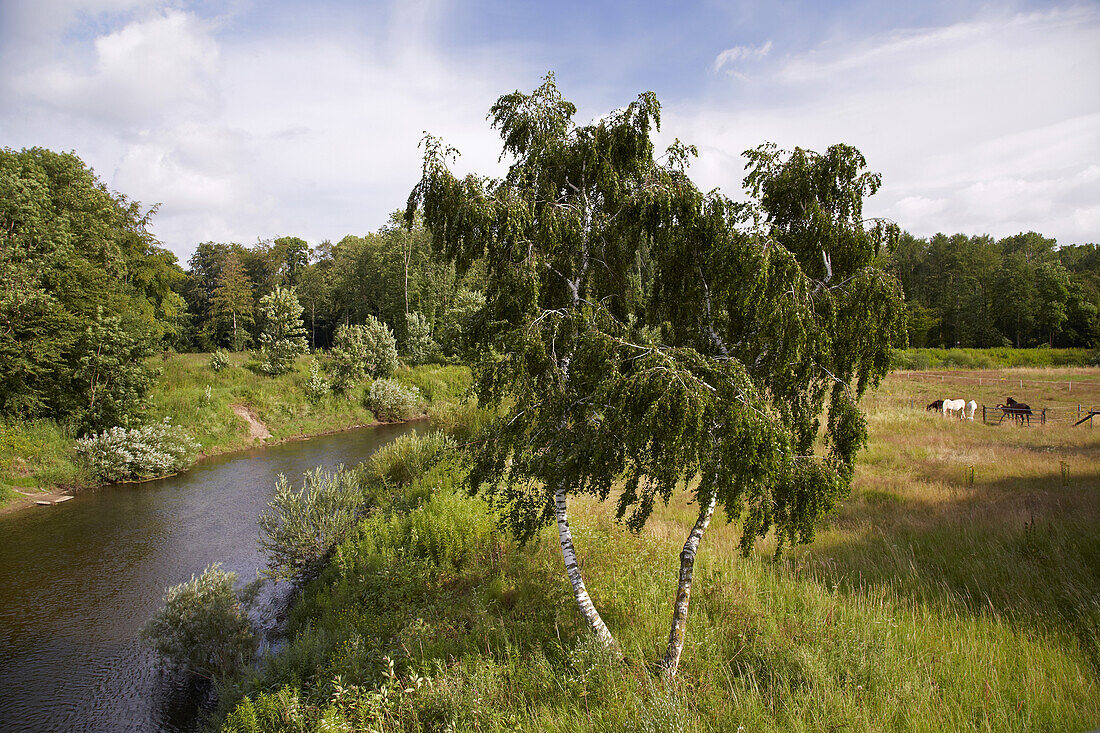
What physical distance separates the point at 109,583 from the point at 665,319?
12.6 meters

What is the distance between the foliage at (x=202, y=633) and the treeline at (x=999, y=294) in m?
53.5

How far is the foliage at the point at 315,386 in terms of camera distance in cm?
2898

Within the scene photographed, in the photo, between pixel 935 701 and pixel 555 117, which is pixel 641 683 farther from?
pixel 555 117

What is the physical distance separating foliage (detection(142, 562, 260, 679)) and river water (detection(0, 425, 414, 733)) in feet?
1.80

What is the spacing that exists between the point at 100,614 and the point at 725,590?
11058mm

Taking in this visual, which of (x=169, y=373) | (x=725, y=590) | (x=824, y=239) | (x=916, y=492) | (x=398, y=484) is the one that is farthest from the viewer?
(x=169, y=373)

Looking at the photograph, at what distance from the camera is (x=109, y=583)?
10820 mm

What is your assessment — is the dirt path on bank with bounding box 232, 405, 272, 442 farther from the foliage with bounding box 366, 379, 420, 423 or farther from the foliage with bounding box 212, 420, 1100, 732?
the foliage with bounding box 212, 420, 1100, 732

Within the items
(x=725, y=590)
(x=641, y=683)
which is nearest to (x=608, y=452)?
(x=641, y=683)

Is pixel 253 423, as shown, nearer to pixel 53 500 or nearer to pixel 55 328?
pixel 55 328

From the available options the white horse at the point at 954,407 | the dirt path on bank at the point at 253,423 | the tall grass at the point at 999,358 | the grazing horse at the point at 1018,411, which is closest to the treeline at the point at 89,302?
the dirt path on bank at the point at 253,423

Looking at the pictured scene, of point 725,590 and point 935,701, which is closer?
point 935,701

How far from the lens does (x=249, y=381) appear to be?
28.4m

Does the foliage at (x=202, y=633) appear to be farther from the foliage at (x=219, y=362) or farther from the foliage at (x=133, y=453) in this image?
the foliage at (x=219, y=362)
